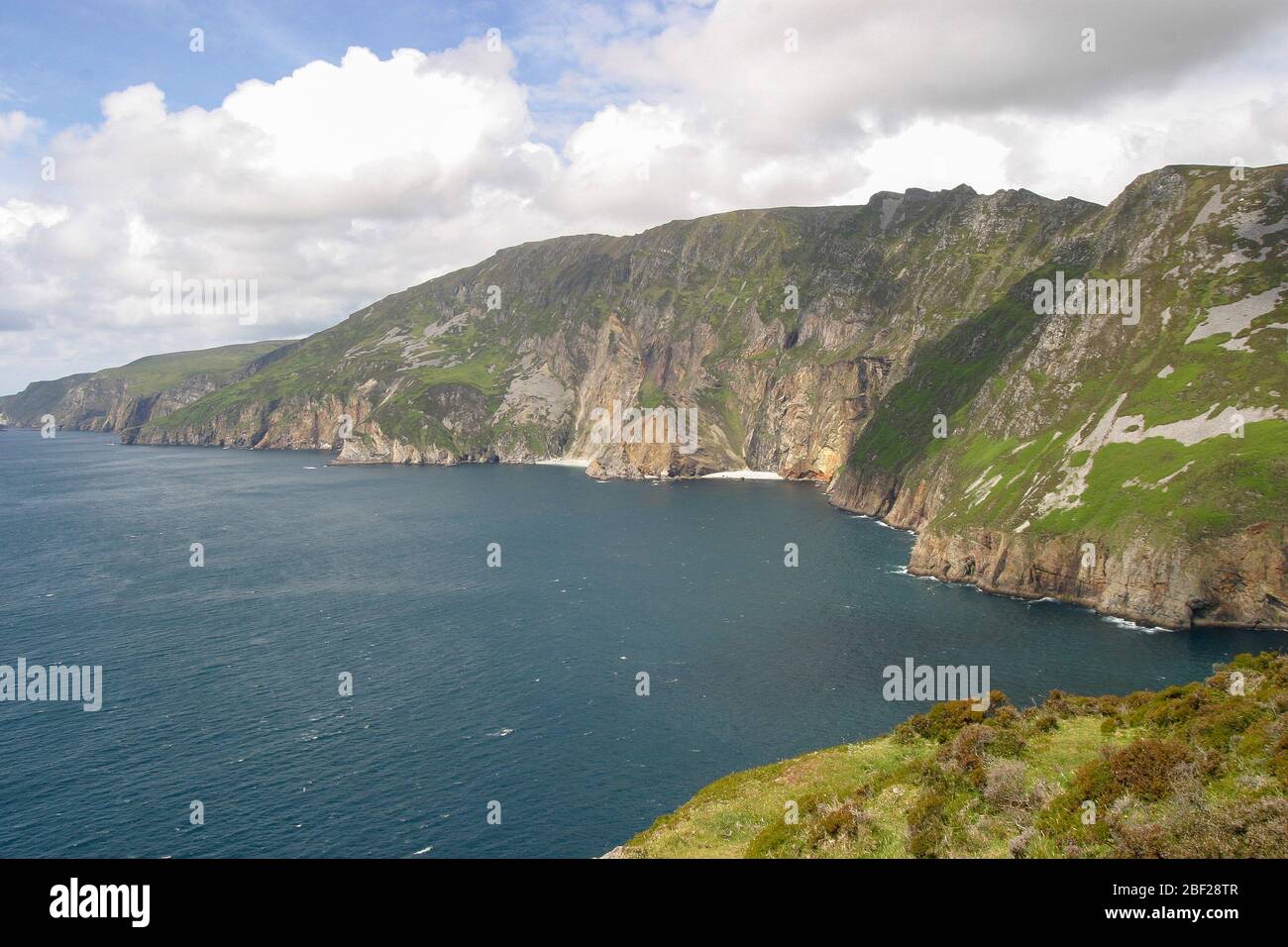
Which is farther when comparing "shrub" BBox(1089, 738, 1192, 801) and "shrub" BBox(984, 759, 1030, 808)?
"shrub" BBox(984, 759, 1030, 808)

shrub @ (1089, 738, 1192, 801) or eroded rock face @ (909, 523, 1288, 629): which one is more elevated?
A: shrub @ (1089, 738, 1192, 801)

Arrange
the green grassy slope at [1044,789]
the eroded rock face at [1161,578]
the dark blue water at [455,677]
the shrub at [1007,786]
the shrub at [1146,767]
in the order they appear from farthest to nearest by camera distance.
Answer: the eroded rock face at [1161,578]
the dark blue water at [455,677]
the shrub at [1007,786]
the shrub at [1146,767]
the green grassy slope at [1044,789]

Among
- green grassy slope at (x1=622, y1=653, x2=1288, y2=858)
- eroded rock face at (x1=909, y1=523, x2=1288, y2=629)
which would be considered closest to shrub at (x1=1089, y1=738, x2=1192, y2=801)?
green grassy slope at (x1=622, y1=653, x2=1288, y2=858)

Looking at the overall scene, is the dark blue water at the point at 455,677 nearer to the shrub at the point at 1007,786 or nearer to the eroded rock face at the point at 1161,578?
the eroded rock face at the point at 1161,578

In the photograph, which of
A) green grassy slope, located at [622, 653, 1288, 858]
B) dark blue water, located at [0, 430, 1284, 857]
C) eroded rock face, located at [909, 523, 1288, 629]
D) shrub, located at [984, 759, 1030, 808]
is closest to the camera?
green grassy slope, located at [622, 653, 1288, 858]

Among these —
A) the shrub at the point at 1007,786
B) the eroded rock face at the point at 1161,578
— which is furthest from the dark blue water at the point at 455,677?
the shrub at the point at 1007,786

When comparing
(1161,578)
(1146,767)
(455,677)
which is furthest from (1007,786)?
(1161,578)

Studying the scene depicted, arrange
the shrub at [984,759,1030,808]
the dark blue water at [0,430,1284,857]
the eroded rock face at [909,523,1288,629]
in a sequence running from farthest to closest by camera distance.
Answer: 1. the eroded rock face at [909,523,1288,629]
2. the dark blue water at [0,430,1284,857]
3. the shrub at [984,759,1030,808]

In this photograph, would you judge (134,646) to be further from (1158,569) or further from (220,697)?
(1158,569)

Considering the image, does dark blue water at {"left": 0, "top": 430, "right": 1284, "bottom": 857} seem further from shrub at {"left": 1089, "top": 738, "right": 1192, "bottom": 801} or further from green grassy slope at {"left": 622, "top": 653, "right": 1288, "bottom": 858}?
shrub at {"left": 1089, "top": 738, "right": 1192, "bottom": 801}
